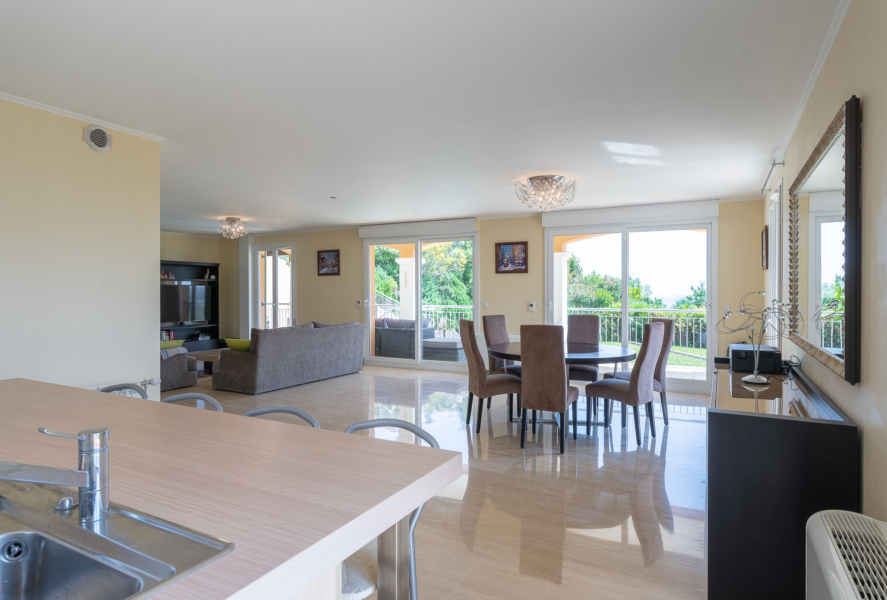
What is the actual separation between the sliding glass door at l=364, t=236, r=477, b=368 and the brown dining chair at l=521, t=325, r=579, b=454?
3897 mm

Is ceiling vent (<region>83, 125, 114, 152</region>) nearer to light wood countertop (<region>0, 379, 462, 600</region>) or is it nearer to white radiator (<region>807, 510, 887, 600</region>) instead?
light wood countertop (<region>0, 379, 462, 600</region>)

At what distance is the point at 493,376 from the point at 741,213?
12.9 ft

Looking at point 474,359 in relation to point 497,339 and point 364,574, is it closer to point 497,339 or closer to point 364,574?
point 497,339

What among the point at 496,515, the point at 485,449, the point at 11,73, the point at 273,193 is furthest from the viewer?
the point at 273,193

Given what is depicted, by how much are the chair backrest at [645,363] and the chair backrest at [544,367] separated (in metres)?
0.56

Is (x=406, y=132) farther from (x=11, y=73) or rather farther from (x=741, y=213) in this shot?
(x=741, y=213)

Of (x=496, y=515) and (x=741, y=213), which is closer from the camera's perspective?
(x=496, y=515)

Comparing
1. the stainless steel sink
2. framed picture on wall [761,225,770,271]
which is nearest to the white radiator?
the stainless steel sink

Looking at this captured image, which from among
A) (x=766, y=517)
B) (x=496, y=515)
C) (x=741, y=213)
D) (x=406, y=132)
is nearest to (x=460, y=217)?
(x=741, y=213)

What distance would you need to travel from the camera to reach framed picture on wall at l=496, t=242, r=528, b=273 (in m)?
7.69

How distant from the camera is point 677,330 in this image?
22.2ft

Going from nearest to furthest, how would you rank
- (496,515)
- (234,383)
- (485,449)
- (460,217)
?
(496,515) < (485,449) < (234,383) < (460,217)

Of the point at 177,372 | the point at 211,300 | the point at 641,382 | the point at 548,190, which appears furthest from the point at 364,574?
the point at 211,300

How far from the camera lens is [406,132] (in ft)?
12.0
